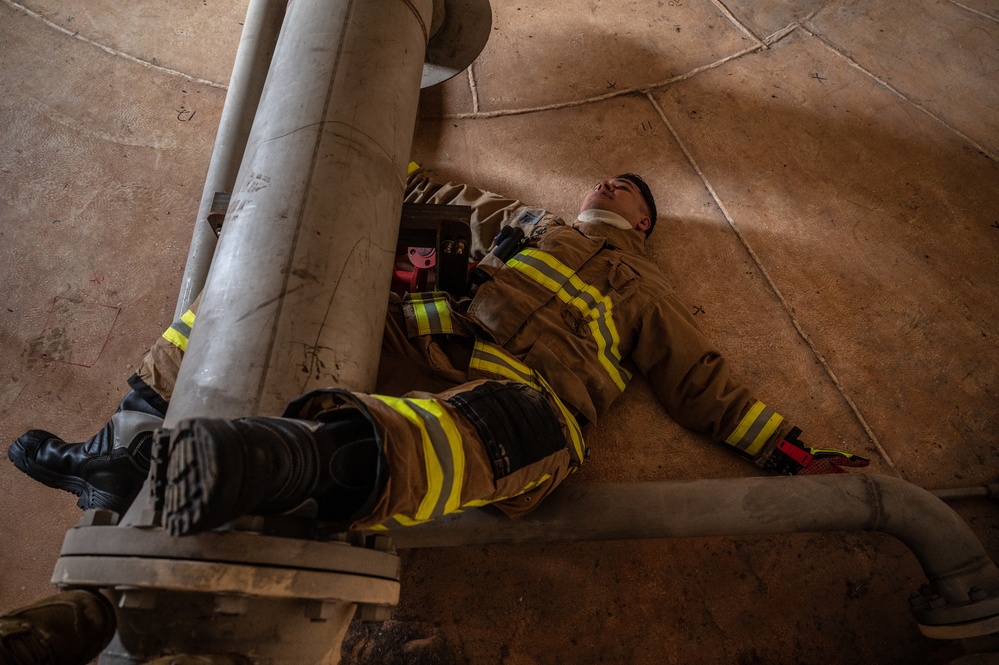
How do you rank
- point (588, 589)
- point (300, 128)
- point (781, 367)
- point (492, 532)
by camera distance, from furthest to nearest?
point (781, 367) → point (588, 589) → point (492, 532) → point (300, 128)

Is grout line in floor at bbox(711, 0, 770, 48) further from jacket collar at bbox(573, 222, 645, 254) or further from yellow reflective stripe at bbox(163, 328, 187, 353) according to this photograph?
yellow reflective stripe at bbox(163, 328, 187, 353)

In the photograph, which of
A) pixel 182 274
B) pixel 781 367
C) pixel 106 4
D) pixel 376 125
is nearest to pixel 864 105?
pixel 781 367

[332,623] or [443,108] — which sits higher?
[332,623]

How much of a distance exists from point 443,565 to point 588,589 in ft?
1.33

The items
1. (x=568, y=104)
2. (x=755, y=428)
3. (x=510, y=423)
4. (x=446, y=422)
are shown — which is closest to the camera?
(x=446, y=422)

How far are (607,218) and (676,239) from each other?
373 millimetres

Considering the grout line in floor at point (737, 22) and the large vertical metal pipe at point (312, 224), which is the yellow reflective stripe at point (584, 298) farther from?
the grout line in floor at point (737, 22)

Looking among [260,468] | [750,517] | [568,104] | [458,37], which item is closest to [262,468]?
[260,468]

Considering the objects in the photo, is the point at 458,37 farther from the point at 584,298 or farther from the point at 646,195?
the point at 584,298

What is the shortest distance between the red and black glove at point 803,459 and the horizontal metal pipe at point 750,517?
0.13 meters

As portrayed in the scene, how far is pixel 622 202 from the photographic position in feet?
8.22

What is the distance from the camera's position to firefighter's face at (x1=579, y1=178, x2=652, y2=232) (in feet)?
8.19

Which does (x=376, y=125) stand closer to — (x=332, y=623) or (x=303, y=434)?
(x=303, y=434)

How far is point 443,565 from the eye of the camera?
1934 millimetres
